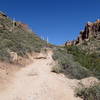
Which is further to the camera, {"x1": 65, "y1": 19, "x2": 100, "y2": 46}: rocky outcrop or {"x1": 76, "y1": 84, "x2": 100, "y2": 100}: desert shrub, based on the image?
{"x1": 65, "y1": 19, "x2": 100, "y2": 46}: rocky outcrop

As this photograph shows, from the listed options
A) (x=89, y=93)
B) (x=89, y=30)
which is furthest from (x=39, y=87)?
(x=89, y=30)

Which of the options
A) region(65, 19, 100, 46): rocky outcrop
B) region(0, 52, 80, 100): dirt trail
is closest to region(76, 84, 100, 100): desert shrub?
region(0, 52, 80, 100): dirt trail

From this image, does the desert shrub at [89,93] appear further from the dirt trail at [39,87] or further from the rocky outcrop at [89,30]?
the rocky outcrop at [89,30]

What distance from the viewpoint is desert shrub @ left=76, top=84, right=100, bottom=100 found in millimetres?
7928

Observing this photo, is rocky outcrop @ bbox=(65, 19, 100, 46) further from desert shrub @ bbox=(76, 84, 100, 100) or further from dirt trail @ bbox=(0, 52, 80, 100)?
desert shrub @ bbox=(76, 84, 100, 100)

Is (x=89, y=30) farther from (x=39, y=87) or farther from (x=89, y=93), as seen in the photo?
(x=39, y=87)

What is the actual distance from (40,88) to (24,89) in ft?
2.69

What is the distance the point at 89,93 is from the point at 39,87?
2.52 meters

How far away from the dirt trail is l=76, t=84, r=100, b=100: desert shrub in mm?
406

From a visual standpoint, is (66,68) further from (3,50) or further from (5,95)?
(5,95)

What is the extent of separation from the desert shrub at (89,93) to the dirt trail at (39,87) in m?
0.41

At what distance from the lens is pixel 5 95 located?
732cm

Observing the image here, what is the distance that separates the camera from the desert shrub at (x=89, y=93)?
26.0 feet

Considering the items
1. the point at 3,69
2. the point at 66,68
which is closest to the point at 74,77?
the point at 66,68
